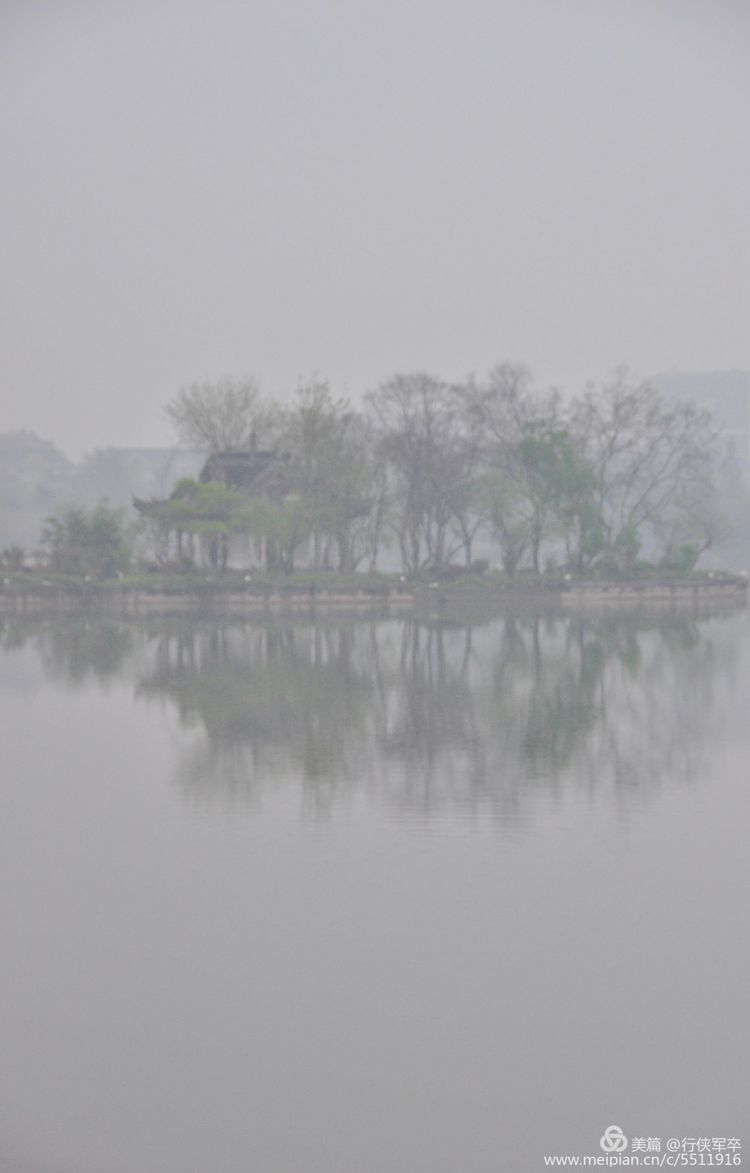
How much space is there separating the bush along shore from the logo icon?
42508 mm

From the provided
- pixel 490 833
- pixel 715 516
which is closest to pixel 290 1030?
pixel 490 833

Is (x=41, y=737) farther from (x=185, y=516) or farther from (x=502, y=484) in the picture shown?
(x=502, y=484)

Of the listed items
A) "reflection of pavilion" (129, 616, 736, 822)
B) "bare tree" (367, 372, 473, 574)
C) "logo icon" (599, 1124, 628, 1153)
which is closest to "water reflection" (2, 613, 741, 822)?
"reflection of pavilion" (129, 616, 736, 822)

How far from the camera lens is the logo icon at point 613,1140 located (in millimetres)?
6352

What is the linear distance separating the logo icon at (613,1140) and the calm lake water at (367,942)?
0.05 metres

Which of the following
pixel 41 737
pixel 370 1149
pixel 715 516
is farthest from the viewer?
pixel 715 516

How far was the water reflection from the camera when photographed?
13648 mm

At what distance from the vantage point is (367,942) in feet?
28.3

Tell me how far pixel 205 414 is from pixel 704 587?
1829 cm

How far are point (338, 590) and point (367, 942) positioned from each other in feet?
145

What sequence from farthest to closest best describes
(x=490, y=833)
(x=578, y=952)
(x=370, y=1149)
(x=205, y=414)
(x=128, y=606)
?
(x=205, y=414), (x=128, y=606), (x=490, y=833), (x=578, y=952), (x=370, y=1149)

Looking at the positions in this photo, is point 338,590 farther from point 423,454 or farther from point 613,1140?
point 613,1140

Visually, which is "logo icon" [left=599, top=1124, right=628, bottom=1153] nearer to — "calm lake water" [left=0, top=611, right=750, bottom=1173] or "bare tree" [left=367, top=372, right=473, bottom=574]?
"calm lake water" [left=0, top=611, right=750, bottom=1173]

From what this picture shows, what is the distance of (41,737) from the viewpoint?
17109mm
